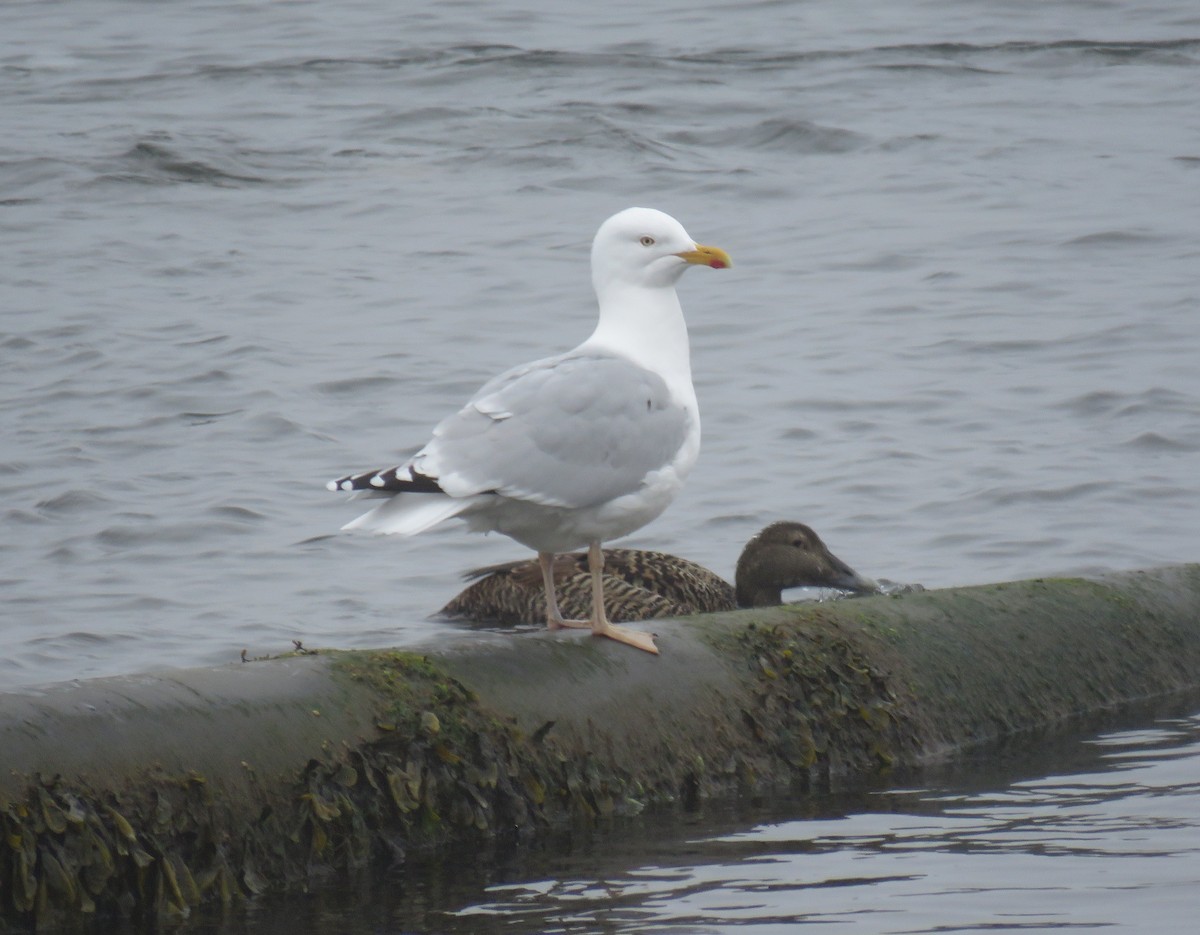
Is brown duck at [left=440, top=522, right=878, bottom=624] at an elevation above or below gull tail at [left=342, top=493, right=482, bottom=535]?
below

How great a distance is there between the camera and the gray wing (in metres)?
5.51

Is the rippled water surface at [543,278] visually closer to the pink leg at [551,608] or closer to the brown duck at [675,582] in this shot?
the brown duck at [675,582]

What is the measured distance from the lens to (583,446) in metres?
5.67

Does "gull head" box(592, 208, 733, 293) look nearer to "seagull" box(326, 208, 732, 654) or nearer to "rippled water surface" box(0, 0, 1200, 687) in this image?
"seagull" box(326, 208, 732, 654)

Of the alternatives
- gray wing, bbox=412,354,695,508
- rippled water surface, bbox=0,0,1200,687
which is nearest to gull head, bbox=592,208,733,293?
gray wing, bbox=412,354,695,508

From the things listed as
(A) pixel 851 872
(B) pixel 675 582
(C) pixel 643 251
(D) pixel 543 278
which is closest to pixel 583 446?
(C) pixel 643 251

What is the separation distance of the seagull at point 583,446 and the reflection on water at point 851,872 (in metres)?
0.73

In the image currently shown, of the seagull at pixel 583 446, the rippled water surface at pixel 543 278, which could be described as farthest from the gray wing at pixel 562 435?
the rippled water surface at pixel 543 278

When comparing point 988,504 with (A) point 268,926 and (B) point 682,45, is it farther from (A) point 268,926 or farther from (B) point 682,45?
(B) point 682,45

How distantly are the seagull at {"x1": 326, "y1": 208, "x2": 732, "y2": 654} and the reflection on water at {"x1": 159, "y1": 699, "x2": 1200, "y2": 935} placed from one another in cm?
73

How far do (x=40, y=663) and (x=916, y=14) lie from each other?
20854 mm

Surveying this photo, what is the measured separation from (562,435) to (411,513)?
1.76 feet

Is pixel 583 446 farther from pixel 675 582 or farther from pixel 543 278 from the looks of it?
pixel 543 278

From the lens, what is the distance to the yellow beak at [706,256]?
6.26m
